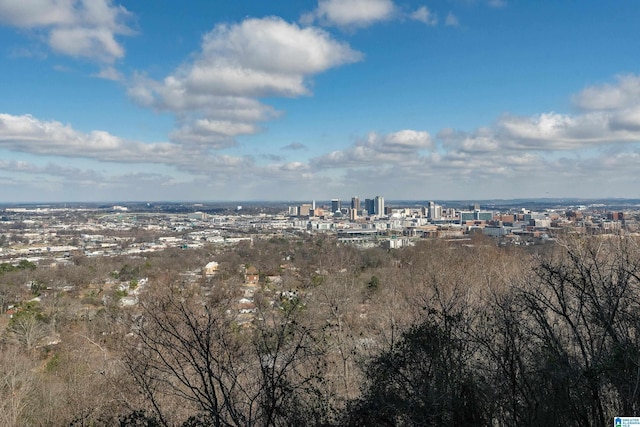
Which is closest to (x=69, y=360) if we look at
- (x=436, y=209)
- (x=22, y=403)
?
(x=22, y=403)

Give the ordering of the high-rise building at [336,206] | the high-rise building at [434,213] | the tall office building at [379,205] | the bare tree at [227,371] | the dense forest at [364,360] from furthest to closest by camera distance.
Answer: the high-rise building at [336,206] → the tall office building at [379,205] → the high-rise building at [434,213] → the dense forest at [364,360] → the bare tree at [227,371]

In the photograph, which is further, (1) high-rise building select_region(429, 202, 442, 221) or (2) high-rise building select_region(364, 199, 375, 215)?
(2) high-rise building select_region(364, 199, 375, 215)

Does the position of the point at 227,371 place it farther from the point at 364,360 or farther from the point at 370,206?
the point at 370,206

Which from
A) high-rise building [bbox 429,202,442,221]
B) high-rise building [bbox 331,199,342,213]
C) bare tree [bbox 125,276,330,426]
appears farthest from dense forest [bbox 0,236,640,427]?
high-rise building [bbox 331,199,342,213]

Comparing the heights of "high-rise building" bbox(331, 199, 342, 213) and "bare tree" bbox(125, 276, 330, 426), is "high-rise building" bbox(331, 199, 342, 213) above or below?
above

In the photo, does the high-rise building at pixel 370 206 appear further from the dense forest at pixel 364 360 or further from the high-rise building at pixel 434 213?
the dense forest at pixel 364 360

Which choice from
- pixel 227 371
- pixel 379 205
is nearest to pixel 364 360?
pixel 227 371

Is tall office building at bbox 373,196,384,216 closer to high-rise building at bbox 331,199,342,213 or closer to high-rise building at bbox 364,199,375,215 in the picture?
high-rise building at bbox 364,199,375,215

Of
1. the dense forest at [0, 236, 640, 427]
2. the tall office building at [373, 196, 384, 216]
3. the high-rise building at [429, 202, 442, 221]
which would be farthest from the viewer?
the tall office building at [373, 196, 384, 216]

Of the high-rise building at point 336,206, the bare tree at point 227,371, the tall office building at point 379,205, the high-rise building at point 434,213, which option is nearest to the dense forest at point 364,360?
the bare tree at point 227,371

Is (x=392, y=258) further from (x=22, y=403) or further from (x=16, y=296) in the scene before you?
(x=22, y=403)
